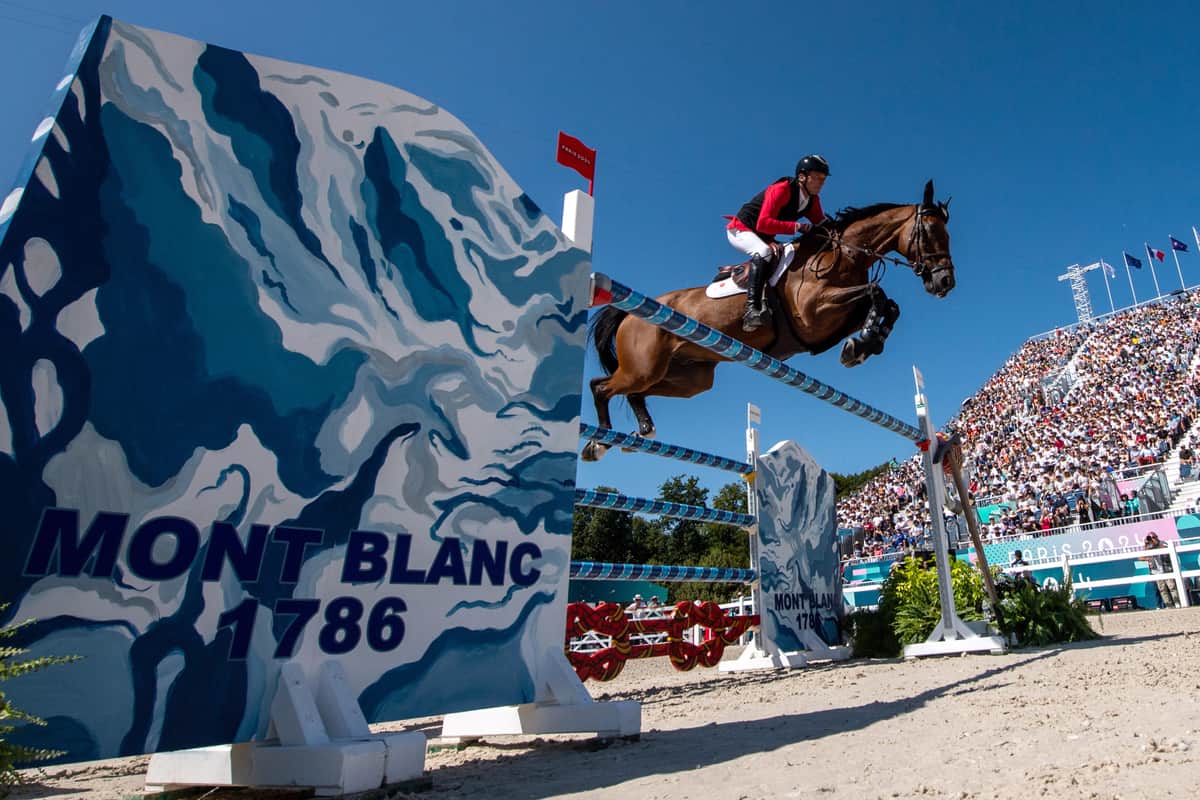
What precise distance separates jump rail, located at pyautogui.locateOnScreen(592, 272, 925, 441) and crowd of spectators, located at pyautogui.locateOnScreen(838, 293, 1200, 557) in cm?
762

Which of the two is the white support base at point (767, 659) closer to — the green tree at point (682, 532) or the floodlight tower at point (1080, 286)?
the green tree at point (682, 532)

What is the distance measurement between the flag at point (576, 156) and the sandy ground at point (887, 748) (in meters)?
2.13

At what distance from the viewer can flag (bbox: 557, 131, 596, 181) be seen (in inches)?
119

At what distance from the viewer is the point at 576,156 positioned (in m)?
3.06

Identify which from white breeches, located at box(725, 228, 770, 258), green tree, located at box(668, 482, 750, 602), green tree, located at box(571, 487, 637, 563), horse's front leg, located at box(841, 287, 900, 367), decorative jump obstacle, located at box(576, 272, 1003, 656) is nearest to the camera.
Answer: decorative jump obstacle, located at box(576, 272, 1003, 656)

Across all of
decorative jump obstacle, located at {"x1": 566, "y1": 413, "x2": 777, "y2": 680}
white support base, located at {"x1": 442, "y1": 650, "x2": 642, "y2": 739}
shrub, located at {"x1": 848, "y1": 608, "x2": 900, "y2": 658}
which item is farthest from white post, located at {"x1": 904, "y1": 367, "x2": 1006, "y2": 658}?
white support base, located at {"x1": 442, "y1": 650, "x2": 642, "y2": 739}

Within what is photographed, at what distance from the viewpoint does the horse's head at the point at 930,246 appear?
3.87 metres

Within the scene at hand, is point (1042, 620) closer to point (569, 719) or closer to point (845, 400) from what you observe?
point (845, 400)

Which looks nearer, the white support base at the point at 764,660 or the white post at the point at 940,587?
the white post at the point at 940,587

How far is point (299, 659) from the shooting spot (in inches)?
76.1

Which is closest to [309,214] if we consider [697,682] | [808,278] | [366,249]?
[366,249]

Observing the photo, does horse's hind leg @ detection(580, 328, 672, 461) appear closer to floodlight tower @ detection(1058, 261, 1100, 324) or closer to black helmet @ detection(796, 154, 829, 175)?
black helmet @ detection(796, 154, 829, 175)

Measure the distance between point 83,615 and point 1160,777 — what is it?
2.20 metres

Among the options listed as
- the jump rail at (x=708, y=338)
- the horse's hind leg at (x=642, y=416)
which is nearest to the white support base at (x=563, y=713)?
the jump rail at (x=708, y=338)
